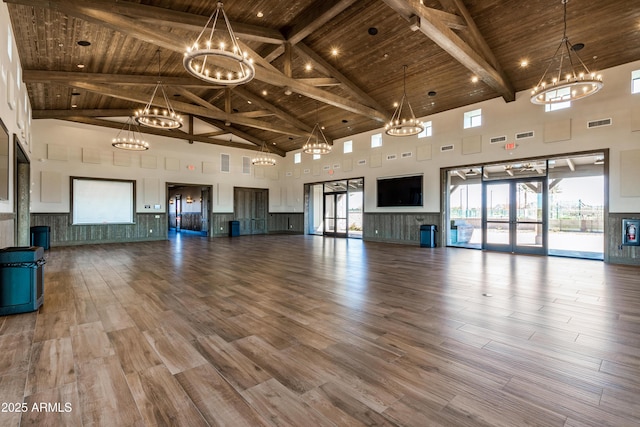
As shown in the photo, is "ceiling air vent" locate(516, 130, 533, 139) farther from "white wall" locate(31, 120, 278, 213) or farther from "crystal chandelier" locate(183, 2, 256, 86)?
"white wall" locate(31, 120, 278, 213)

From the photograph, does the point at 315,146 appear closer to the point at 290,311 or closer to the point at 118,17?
the point at 118,17

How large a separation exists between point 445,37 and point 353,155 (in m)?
7.53

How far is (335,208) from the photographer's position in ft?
48.6

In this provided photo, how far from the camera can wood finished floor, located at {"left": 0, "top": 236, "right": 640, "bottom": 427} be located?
1827mm

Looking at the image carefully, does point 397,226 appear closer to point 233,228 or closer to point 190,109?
point 233,228

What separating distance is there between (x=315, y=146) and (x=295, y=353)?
29.3 ft

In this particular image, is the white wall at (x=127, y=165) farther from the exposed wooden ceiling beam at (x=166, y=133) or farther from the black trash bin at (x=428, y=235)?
the black trash bin at (x=428, y=235)

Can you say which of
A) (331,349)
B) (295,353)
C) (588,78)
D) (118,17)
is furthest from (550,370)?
(118,17)

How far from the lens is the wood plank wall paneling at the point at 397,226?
35.1 feet

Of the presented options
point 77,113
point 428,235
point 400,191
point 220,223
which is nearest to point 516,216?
point 428,235

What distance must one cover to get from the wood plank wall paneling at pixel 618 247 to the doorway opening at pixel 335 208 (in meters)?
7.77

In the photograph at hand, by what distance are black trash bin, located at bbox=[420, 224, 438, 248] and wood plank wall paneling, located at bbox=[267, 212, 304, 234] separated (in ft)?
24.2

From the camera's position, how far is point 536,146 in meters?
8.32

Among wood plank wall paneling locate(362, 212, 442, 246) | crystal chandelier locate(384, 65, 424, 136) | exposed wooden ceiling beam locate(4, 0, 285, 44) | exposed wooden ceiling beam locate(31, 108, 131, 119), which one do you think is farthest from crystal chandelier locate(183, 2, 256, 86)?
wood plank wall paneling locate(362, 212, 442, 246)
